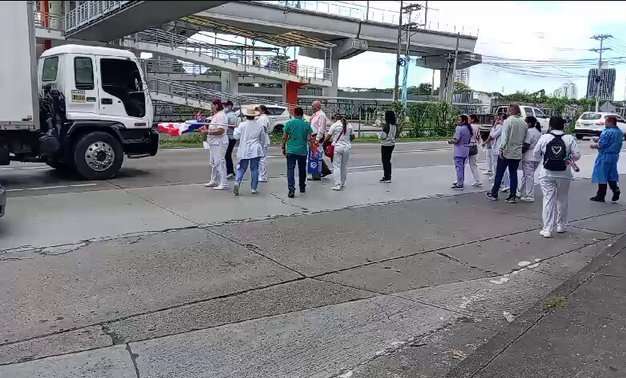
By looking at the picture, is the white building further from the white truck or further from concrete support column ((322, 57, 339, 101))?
the white truck

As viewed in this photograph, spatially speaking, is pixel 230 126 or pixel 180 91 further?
pixel 180 91

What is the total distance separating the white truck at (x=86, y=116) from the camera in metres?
10.2

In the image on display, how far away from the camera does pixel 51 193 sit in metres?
9.67

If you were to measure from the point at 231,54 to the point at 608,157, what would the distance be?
97.0ft

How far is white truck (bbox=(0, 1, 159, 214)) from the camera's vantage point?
1018 centimetres

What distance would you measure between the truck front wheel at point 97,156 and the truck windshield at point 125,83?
0.75m

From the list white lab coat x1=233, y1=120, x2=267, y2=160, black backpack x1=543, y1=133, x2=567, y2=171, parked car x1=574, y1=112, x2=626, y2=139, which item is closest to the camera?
black backpack x1=543, y1=133, x2=567, y2=171

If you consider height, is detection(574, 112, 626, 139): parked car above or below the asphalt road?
above

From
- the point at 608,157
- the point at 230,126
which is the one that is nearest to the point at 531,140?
the point at 608,157

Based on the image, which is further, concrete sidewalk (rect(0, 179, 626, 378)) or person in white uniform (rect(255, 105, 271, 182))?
person in white uniform (rect(255, 105, 271, 182))

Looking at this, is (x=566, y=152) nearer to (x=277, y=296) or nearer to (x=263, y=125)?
(x=277, y=296)

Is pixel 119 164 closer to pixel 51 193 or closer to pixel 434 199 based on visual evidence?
pixel 51 193

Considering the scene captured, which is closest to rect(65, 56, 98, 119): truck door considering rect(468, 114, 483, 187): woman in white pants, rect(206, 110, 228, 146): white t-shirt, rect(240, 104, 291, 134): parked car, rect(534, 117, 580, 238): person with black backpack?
rect(206, 110, 228, 146): white t-shirt

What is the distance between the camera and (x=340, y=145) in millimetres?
11047
